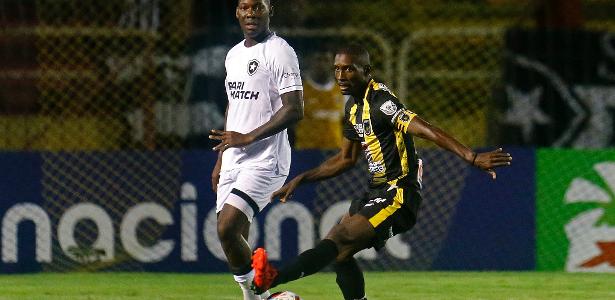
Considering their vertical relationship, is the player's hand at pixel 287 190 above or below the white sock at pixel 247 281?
above

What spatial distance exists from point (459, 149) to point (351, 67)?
96cm

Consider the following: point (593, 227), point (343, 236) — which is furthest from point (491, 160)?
point (593, 227)

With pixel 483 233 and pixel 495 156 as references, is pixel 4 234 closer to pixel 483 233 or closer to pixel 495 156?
pixel 483 233

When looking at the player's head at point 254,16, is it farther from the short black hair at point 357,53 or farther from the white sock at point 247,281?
the white sock at point 247,281

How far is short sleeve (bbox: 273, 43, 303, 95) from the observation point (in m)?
8.08

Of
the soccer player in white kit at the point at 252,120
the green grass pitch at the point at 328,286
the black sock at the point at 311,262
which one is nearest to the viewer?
the black sock at the point at 311,262

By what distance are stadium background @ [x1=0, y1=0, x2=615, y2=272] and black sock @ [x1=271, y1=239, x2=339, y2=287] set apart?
13.5 ft

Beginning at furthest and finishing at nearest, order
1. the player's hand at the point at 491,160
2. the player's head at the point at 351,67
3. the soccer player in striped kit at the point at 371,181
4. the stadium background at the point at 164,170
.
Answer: the stadium background at the point at 164,170
the player's head at the point at 351,67
the soccer player in striped kit at the point at 371,181
the player's hand at the point at 491,160

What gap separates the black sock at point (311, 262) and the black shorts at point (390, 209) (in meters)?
0.27

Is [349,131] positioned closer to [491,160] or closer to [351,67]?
[351,67]

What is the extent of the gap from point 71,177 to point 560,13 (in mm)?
6272

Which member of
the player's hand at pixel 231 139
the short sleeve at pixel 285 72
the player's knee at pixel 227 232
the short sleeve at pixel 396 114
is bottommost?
the player's knee at pixel 227 232

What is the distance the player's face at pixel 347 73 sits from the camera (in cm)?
777

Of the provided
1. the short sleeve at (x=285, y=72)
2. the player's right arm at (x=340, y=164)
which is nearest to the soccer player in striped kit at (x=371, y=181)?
the player's right arm at (x=340, y=164)
